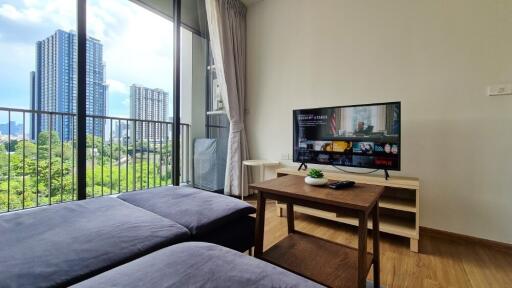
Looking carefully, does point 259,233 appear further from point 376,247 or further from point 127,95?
point 127,95

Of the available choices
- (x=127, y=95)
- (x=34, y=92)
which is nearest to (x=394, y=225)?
(x=127, y=95)

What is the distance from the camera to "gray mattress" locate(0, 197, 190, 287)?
2.25 ft

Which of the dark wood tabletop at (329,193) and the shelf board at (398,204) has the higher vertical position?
the dark wood tabletop at (329,193)

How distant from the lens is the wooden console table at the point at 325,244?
1.03m

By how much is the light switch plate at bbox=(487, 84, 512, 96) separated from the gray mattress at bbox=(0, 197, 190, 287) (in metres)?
2.49

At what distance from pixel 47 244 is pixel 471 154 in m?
2.82

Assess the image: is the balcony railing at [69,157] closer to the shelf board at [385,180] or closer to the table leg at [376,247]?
the shelf board at [385,180]

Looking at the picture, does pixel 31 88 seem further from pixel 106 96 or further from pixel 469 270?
pixel 469 270

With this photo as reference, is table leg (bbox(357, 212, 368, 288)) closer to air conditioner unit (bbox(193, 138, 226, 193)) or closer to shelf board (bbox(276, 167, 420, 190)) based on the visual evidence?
shelf board (bbox(276, 167, 420, 190))

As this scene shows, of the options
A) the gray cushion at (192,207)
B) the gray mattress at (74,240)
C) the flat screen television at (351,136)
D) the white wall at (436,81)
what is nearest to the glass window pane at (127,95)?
the gray cushion at (192,207)

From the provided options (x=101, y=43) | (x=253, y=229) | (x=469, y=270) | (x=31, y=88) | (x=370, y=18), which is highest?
(x=370, y=18)

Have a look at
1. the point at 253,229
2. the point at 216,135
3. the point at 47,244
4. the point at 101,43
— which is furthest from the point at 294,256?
the point at 101,43

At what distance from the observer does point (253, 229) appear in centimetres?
139

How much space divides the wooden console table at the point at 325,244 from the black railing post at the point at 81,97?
1.59 meters
